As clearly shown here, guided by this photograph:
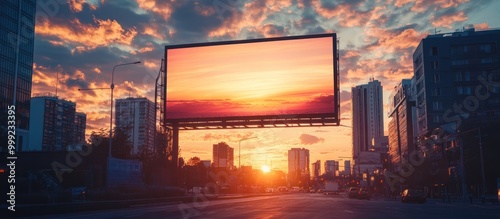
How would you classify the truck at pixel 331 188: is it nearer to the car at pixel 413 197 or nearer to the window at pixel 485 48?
the window at pixel 485 48

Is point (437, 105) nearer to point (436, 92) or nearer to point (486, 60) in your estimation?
point (436, 92)

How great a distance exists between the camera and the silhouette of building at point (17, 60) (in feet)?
401

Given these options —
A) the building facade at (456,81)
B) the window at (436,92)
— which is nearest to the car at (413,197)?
the building facade at (456,81)

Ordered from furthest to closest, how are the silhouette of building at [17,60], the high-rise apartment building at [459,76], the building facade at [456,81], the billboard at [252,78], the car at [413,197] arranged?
the silhouette of building at [17,60], the high-rise apartment building at [459,76], the building facade at [456,81], the car at [413,197], the billboard at [252,78]

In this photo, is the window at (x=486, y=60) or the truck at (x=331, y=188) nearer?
the window at (x=486, y=60)

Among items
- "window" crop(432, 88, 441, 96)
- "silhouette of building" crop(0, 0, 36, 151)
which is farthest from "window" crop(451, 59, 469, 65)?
"silhouette of building" crop(0, 0, 36, 151)

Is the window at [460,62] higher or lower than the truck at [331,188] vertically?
higher

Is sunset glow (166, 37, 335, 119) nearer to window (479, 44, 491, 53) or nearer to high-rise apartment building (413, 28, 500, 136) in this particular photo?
high-rise apartment building (413, 28, 500, 136)

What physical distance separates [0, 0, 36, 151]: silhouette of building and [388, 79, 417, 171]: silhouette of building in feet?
317

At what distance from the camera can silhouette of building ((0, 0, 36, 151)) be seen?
122375 millimetres

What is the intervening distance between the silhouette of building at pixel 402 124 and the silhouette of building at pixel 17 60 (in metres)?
96.6

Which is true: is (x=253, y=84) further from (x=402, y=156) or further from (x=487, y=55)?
(x=402, y=156)

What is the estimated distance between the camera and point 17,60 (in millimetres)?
128625

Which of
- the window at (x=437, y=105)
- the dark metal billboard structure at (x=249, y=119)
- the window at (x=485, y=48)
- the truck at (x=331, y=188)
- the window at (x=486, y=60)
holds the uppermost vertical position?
the window at (x=485, y=48)
